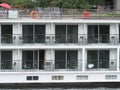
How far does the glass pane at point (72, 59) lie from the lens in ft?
78.5

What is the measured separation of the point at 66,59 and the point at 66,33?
127 centimetres

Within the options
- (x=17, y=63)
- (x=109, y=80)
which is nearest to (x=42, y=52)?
(x=17, y=63)

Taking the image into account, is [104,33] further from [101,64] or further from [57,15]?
[57,15]

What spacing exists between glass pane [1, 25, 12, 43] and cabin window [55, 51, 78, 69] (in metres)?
2.37

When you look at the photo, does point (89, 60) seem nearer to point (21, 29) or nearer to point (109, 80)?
point (109, 80)

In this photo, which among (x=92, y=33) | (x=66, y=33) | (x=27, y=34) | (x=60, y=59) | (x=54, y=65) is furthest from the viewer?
(x=92, y=33)

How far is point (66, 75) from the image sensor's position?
23297 mm

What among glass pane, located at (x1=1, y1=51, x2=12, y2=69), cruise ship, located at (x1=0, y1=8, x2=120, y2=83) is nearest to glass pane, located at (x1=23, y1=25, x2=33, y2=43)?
cruise ship, located at (x1=0, y1=8, x2=120, y2=83)

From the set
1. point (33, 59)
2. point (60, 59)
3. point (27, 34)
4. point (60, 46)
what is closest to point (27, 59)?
point (33, 59)

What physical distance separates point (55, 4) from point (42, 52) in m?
14.8

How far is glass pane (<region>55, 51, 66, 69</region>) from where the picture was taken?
23953mm

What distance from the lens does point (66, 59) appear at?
24.0 metres

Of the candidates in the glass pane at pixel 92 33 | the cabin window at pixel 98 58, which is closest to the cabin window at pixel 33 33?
the glass pane at pixel 92 33

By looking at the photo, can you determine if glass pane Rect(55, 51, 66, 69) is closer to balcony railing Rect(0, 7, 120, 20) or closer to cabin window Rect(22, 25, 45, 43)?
cabin window Rect(22, 25, 45, 43)
